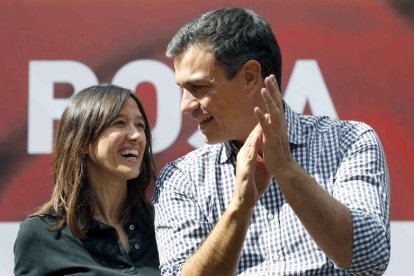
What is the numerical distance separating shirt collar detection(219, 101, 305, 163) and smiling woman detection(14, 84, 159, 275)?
0.50 meters

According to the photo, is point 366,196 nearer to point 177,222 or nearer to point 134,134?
point 177,222

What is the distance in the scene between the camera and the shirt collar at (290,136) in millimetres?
2328

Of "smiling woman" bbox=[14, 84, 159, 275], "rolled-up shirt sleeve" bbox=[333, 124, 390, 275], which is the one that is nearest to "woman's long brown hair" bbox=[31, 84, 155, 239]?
"smiling woman" bbox=[14, 84, 159, 275]

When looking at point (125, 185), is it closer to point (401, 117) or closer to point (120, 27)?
point (120, 27)

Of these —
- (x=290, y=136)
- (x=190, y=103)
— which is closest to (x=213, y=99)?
(x=190, y=103)

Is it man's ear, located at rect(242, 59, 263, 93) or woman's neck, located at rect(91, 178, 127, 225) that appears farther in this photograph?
woman's neck, located at rect(91, 178, 127, 225)

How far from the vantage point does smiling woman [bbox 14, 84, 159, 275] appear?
270 centimetres

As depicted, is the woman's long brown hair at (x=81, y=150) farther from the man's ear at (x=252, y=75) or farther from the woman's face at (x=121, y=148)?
the man's ear at (x=252, y=75)

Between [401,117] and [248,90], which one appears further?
[401,117]

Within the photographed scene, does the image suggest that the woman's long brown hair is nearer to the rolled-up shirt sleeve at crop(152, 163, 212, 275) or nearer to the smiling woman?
the smiling woman

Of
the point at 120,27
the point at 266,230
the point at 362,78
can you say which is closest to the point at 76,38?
the point at 120,27

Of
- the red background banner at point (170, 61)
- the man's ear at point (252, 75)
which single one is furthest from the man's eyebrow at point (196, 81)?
the red background banner at point (170, 61)

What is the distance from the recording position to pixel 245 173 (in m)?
2.03

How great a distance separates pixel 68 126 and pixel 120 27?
0.50m
